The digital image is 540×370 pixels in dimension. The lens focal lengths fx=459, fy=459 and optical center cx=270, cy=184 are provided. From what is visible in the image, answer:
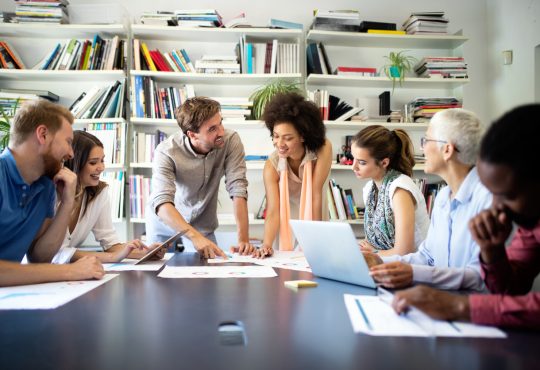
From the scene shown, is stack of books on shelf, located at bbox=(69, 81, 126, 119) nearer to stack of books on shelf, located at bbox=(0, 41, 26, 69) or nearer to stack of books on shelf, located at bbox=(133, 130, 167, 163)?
stack of books on shelf, located at bbox=(133, 130, 167, 163)

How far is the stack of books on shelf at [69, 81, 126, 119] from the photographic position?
3.58m

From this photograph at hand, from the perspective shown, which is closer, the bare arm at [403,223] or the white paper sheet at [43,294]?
the white paper sheet at [43,294]

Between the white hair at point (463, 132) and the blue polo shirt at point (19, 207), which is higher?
the white hair at point (463, 132)

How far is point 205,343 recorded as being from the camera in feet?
2.43

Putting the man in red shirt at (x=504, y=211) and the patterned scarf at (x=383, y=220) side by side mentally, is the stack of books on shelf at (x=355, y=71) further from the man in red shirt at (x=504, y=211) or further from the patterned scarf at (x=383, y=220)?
the man in red shirt at (x=504, y=211)

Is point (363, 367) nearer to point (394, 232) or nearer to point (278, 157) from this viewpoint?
point (394, 232)

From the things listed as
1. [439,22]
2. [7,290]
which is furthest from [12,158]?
[439,22]

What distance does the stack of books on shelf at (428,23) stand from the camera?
3713 mm

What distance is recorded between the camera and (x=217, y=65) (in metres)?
3.61

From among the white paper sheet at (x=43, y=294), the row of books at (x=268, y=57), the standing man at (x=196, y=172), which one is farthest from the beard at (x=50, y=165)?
the row of books at (x=268, y=57)

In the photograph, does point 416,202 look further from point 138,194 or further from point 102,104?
point 102,104

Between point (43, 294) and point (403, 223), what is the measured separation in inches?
52.2

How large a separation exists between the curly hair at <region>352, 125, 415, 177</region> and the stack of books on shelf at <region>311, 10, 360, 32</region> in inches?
67.9

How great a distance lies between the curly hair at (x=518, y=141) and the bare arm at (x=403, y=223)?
103 cm
